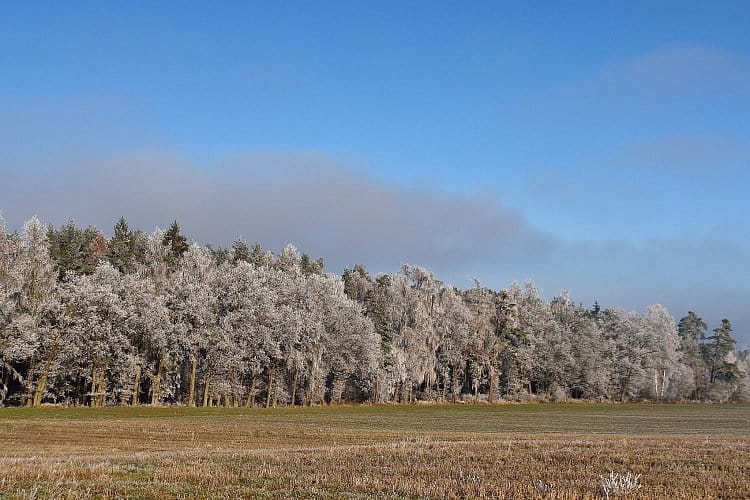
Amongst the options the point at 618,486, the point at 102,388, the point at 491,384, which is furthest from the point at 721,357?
the point at 618,486

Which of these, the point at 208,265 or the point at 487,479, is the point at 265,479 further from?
the point at 208,265

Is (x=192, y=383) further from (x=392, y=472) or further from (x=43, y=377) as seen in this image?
(x=392, y=472)

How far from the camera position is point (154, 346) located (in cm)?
7575

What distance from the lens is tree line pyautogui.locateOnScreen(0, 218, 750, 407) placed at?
71.1 m

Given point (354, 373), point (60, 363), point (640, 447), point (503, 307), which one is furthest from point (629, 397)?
point (640, 447)

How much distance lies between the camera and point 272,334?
3147 inches

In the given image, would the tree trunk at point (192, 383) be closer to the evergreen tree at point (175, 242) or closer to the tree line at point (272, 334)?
the tree line at point (272, 334)

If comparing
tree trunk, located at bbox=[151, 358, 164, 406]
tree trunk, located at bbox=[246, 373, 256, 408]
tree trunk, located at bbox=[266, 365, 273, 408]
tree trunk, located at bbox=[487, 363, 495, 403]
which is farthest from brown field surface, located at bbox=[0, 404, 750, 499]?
tree trunk, located at bbox=[487, 363, 495, 403]

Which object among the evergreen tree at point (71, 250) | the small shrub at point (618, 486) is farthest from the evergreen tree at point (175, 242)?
the small shrub at point (618, 486)

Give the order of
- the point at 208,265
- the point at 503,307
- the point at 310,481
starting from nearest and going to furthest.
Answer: the point at 310,481, the point at 208,265, the point at 503,307

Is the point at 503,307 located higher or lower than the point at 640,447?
higher

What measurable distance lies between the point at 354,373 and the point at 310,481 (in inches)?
3033

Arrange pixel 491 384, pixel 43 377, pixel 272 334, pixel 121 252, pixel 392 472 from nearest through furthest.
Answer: pixel 392 472 < pixel 43 377 < pixel 272 334 < pixel 121 252 < pixel 491 384

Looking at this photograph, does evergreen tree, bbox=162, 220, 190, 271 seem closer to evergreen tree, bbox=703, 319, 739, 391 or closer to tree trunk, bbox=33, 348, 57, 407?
tree trunk, bbox=33, 348, 57, 407
